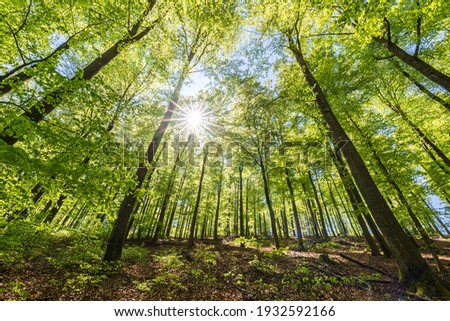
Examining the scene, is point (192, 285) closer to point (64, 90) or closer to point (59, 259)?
point (59, 259)

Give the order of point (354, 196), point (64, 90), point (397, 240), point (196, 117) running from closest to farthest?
point (64, 90), point (397, 240), point (354, 196), point (196, 117)

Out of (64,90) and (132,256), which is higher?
(64,90)

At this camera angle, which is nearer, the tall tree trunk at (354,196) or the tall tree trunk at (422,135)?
the tall tree trunk at (354,196)

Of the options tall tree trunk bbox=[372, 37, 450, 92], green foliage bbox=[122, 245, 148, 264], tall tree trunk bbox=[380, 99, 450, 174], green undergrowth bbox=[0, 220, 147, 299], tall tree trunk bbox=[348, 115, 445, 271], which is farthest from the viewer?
tall tree trunk bbox=[380, 99, 450, 174]

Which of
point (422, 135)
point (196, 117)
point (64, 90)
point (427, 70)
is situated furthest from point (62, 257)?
point (422, 135)

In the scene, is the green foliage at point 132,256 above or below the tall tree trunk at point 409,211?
below

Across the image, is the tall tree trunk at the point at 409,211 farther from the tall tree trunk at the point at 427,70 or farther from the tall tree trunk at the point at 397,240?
the tall tree trunk at the point at 427,70

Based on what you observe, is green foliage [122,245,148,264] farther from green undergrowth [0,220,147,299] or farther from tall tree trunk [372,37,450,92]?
tall tree trunk [372,37,450,92]

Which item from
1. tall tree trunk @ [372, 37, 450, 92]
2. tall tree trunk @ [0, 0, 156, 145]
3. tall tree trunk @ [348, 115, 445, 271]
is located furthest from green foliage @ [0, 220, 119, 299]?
tall tree trunk @ [348, 115, 445, 271]

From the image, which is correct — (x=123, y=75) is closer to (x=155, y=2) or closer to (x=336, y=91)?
(x=155, y=2)

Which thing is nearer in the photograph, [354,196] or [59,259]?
[59,259]

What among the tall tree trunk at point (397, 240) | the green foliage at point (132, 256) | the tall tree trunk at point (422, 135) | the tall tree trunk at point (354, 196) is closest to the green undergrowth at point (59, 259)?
the green foliage at point (132, 256)

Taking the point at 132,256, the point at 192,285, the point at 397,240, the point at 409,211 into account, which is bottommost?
the point at 192,285
